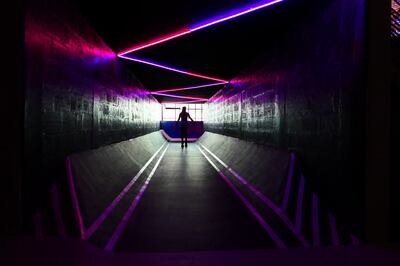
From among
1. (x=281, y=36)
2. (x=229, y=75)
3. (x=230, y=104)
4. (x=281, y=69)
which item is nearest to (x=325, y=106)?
(x=281, y=69)

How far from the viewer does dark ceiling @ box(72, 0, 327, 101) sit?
4.74 m

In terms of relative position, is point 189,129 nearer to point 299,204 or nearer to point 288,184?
point 288,184

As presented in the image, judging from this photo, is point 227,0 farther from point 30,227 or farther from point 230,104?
point 230,104

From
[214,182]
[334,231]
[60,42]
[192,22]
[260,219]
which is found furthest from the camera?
[214,182]

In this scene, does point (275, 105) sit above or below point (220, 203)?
above

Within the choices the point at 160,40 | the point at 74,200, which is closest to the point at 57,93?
the point at 74,200

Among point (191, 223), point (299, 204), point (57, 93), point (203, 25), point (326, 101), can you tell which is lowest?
point (191, 223)

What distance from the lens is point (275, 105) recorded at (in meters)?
6.71

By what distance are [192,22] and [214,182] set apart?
14.6 feet

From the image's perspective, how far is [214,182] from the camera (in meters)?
7.54

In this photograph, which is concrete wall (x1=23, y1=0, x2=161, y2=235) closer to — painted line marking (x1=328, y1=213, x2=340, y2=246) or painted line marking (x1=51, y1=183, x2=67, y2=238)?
painted line marking (x1=51, y1=183, x2=67, y2=238)

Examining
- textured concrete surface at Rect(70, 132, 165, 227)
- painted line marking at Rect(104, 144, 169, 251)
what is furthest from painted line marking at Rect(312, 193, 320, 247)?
textured concrete surface at Rect(70, 132, 165, 227)

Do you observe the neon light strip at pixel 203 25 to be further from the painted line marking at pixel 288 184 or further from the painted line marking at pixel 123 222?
the painted line marking at pixel 123 222

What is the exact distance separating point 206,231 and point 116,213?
1825 millimetres
